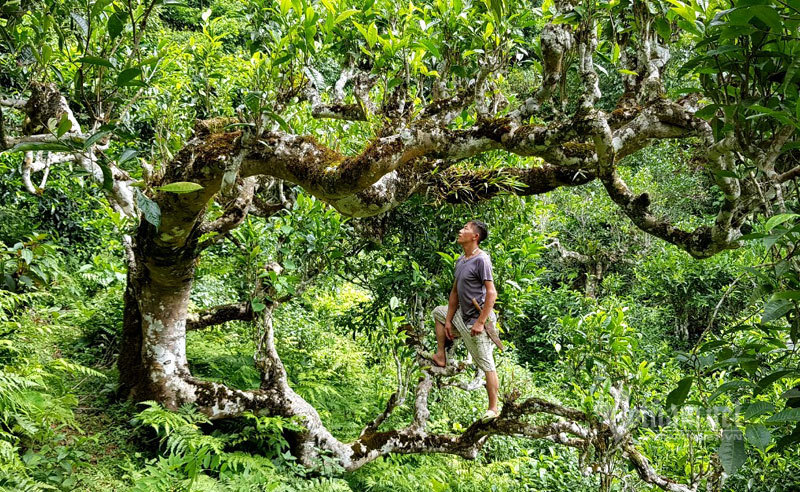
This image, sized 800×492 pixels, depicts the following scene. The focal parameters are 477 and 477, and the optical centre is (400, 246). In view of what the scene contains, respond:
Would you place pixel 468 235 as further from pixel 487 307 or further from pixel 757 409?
pixel 757 409

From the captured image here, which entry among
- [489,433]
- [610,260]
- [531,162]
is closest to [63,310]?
[489,433]

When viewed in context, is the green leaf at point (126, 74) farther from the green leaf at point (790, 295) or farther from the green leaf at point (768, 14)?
the green leaf at point (790, 295)

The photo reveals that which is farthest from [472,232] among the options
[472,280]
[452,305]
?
[452,305]

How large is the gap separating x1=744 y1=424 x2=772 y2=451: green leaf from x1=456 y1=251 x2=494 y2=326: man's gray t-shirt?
6.99ft

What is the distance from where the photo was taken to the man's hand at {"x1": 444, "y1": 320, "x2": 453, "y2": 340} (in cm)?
391

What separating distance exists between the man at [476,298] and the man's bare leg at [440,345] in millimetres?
78

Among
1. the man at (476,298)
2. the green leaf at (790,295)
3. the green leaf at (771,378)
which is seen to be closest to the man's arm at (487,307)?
the man at (476,298)

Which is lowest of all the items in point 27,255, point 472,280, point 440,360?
point 440,360

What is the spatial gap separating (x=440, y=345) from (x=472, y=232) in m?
1.10

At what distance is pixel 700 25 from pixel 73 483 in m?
3.85

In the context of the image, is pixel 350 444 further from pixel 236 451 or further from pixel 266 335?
pixel 266 335

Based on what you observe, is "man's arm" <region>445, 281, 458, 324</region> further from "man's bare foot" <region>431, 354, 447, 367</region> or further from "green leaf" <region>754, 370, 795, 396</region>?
"green leaf" <region>754, 370, 795, 396</region>

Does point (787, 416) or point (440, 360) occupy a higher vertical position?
point (787, 416)

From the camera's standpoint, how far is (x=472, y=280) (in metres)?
3.57
